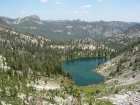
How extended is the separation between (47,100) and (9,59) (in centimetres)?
11742

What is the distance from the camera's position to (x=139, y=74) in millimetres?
108500

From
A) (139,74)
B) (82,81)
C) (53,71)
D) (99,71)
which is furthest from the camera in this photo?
(99,71)

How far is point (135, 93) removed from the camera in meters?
78.4

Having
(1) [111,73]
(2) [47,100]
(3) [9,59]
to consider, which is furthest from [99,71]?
(2) [47,100]

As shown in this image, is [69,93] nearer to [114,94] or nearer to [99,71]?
[114,94]

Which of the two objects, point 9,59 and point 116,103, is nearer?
point 116,103

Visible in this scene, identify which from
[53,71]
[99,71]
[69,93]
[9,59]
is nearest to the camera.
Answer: [69,93]

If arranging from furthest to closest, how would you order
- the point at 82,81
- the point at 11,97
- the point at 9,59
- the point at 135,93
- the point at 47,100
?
the point at 9,59 < the point at 82,81 < the point at 135,93 < the point at 47,100 < the point at 11,97

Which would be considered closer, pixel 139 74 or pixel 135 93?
pixel 135 93

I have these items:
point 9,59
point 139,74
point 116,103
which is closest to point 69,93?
point 116,103

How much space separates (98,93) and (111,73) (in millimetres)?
51588

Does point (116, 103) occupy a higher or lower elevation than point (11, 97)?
lower

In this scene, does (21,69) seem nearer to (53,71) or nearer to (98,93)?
(53,71)

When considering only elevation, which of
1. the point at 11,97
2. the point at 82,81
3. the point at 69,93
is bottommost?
the point at 82,81
